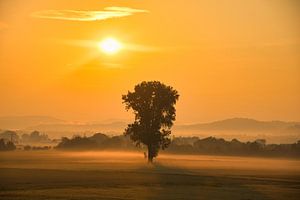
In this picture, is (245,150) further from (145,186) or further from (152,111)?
(145,186)

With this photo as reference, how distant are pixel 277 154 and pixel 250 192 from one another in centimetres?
11536

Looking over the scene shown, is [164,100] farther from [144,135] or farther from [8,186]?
[8,186]

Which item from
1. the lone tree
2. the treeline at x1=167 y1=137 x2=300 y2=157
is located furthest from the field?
the treeline at x1=167 y1=137 x2=300 y2=157

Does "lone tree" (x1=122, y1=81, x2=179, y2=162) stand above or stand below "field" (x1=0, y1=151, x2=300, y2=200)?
above

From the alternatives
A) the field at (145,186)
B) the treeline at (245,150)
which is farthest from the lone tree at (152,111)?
the treeline at (245,150)

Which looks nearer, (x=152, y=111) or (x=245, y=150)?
(x=152, y=111)

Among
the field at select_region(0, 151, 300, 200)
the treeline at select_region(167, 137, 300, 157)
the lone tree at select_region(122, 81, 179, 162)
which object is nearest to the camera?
the field at select_region(0, 151, 300, 200)

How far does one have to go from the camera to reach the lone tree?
121812 millimetres

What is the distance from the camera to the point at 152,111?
122m

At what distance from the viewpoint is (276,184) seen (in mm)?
74250

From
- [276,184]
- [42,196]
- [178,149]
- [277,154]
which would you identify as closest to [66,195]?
[42,196]

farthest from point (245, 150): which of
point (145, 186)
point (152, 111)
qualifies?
point (145, 186)

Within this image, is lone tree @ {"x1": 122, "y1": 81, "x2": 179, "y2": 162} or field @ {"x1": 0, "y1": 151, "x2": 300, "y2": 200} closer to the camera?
field @ {"x1": 0, "y1": 151, "x2": 300, "y2": 200}

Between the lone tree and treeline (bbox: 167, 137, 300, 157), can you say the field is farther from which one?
treeline (bbox: 167, 137, 300, 157)
